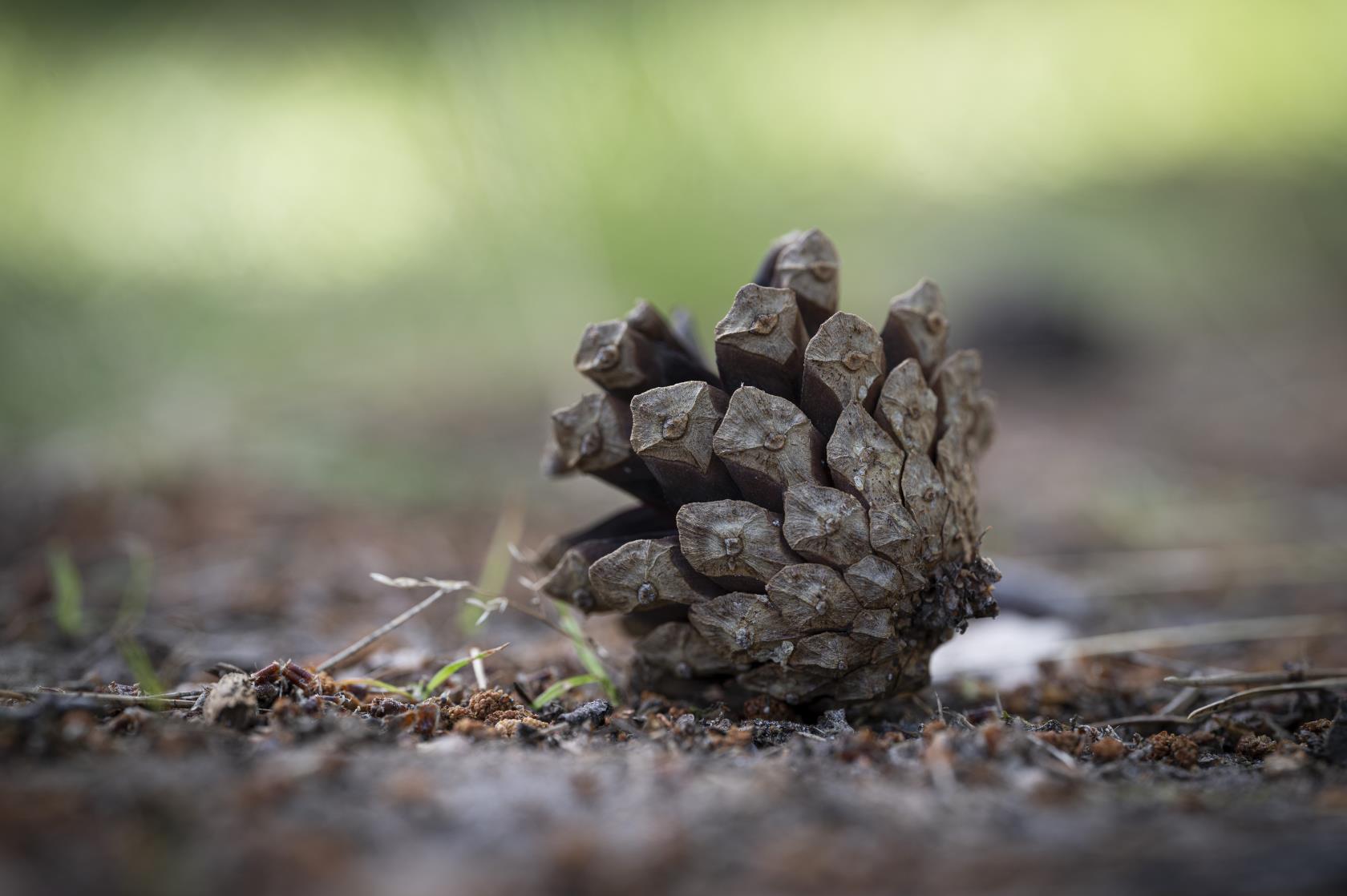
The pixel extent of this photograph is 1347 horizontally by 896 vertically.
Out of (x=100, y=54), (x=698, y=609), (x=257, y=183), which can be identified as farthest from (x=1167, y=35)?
(x=698, y=609)

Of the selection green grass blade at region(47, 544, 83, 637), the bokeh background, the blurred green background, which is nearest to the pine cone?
green grass blade at region(47, 544, 83, 637)

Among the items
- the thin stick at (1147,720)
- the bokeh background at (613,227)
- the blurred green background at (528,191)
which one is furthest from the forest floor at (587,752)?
the blurred green background at (528,191)

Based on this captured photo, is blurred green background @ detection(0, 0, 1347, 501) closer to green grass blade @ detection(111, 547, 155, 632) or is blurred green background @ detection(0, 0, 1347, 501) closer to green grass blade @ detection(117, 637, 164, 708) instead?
green grass blade @ detection(111, 547, 155, 632)

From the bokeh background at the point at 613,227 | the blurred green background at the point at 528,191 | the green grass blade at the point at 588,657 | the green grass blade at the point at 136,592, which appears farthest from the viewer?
the blurred green background at the point at 528,191

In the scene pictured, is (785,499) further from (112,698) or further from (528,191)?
(528,191)

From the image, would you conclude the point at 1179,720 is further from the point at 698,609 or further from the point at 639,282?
the point at 639,282

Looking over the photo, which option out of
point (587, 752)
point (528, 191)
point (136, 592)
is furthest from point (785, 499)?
point (528, 191)

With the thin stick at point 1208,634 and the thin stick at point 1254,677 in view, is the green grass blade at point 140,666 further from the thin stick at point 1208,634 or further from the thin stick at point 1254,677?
the thin stick at point 1208,634
